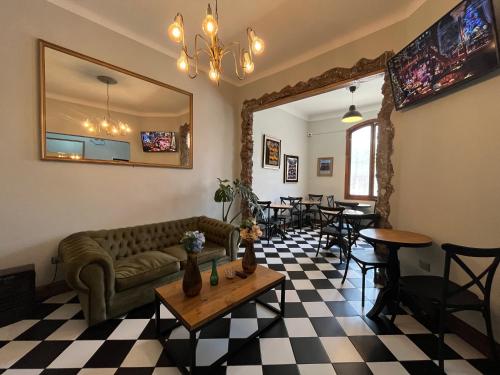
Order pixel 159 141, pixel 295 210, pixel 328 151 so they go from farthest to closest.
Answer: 1. pixel 328 151
2. pixel 295 210
3. pixel 159 141

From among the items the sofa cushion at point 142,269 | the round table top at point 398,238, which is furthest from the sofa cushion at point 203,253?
the round table top at point 398,238

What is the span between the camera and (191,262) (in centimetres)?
155

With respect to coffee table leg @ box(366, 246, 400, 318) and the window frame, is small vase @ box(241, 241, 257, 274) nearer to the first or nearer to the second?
coffee table leg @ box(366, 246, 400, 318)

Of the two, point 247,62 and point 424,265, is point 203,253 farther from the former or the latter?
point 424,265

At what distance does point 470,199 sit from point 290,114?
16.1ft

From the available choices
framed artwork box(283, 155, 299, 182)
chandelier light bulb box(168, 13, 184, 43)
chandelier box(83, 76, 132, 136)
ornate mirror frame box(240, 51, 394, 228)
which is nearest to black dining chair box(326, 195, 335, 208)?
framed artwork box(283, 155, 299, 182)

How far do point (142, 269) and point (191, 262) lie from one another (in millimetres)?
886

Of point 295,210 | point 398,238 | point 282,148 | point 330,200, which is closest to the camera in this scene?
point 398,238

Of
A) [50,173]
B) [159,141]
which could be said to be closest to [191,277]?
[50,173]

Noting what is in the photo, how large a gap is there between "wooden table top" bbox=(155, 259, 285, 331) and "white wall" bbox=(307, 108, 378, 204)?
4.92 meters

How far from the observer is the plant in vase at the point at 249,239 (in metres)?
1.91

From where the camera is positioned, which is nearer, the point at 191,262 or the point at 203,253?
the point at 191,262

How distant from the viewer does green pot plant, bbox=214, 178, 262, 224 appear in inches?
139

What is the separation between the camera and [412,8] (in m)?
2.28
